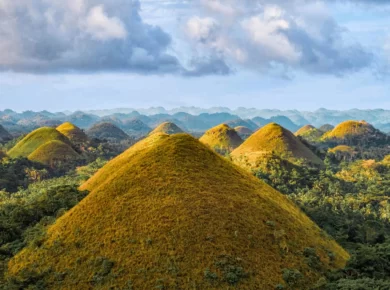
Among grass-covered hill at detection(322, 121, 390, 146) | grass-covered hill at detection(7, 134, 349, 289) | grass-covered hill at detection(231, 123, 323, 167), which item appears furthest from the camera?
grass-covered hill at detection(322, 121, 390, 146)

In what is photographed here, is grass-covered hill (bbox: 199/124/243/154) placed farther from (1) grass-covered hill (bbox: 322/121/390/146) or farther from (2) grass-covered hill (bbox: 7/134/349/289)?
(2) grass-covered hill (bbox: 7/134/349/289)

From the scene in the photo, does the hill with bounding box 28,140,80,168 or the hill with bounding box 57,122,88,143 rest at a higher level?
the hill with bounding box 57,122,88,143

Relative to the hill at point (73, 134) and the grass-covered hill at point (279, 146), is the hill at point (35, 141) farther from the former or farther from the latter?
the grass-covered hill at point (279, 146)

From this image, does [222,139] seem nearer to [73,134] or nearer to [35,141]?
[73,134]

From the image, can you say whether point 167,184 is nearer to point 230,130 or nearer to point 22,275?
point 22,275

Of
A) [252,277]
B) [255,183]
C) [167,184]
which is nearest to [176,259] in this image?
[252,277]

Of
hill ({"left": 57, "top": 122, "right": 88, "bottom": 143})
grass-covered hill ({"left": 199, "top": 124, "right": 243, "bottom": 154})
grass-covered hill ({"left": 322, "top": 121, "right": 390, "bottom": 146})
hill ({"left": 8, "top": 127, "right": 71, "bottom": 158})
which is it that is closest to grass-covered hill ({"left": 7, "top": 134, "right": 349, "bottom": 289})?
hill ({"left": 8, "top": 127, "right": 71, "bottom": 158})

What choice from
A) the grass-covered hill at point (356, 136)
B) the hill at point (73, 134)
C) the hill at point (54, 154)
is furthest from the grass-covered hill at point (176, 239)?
the grass-covered hill at point (356, 136)
